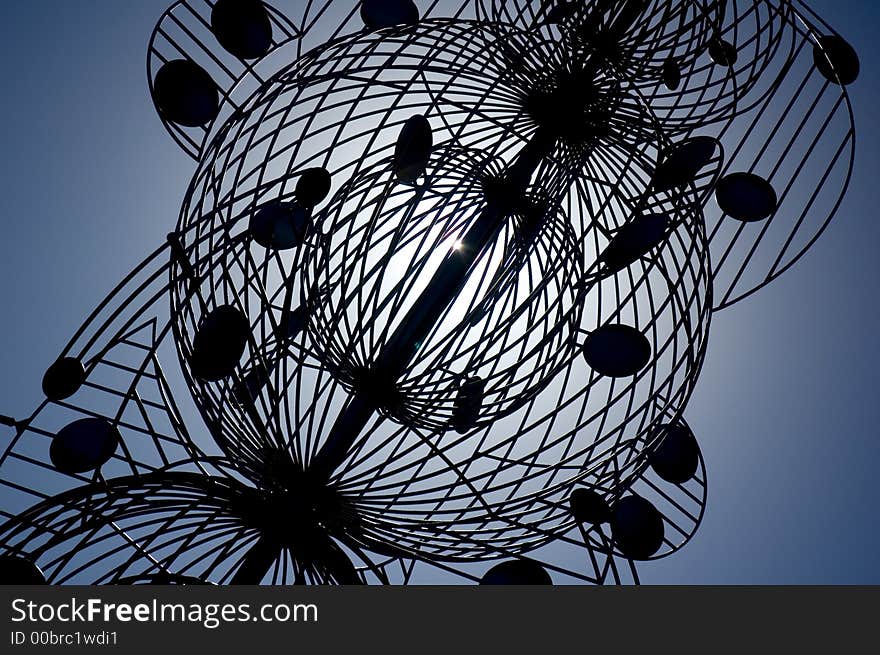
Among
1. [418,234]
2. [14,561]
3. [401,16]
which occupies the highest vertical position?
[401,16]

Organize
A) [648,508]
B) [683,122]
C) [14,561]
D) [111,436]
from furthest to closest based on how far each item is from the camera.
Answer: [683,122] → [648,508] → [111,436] → [14,561]

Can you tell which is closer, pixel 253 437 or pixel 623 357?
pixel 253 437

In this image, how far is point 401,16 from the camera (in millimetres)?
2029

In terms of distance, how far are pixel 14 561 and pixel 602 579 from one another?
4.14 feet

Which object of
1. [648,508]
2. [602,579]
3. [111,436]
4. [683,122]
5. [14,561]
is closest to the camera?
[14,561]

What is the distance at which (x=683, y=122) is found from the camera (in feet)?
7.14

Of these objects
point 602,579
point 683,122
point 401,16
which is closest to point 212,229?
point 401,16

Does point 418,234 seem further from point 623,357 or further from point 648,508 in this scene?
point 648,508
